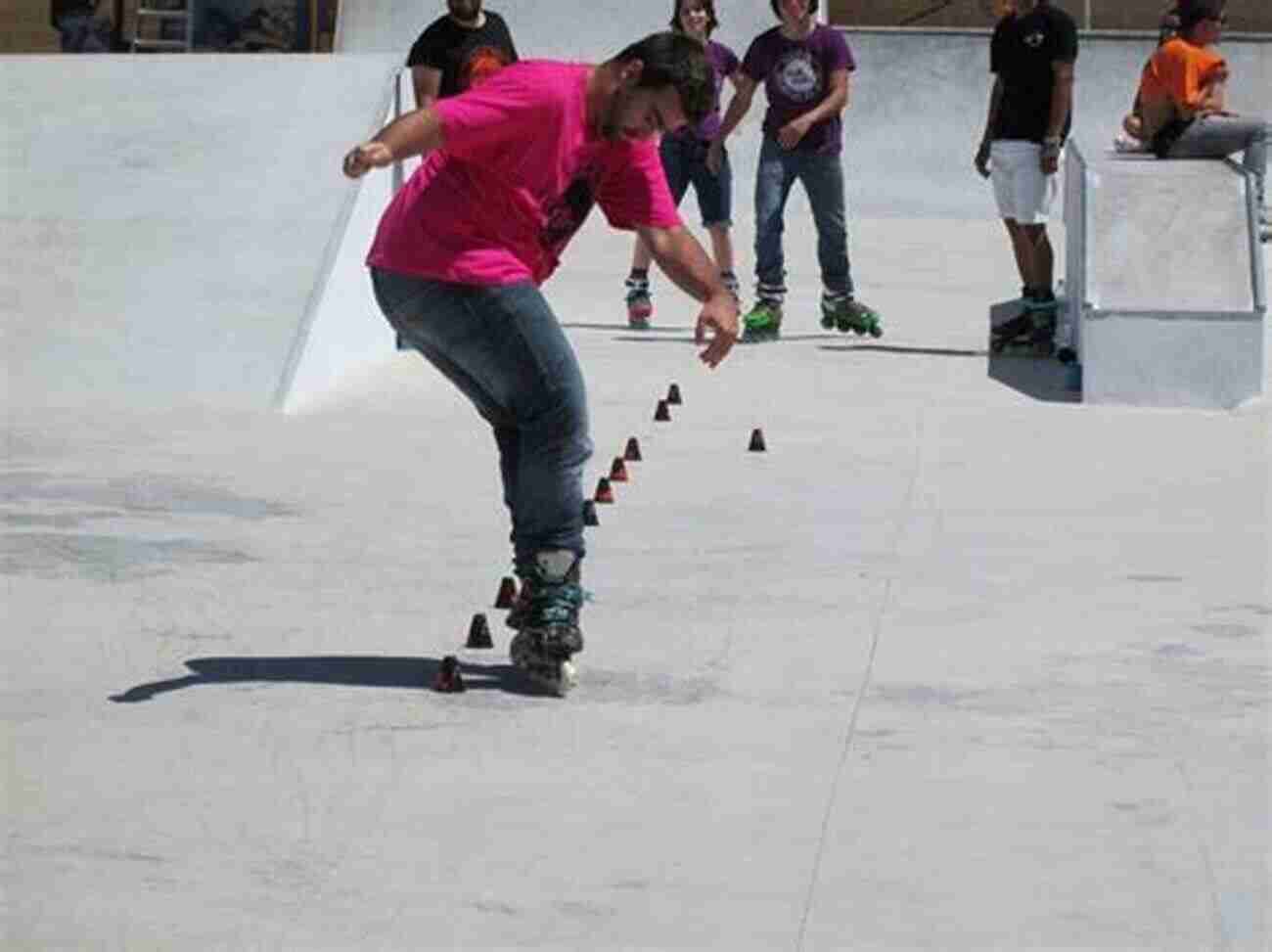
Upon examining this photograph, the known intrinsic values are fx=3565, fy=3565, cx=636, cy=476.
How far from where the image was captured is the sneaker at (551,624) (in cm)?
848

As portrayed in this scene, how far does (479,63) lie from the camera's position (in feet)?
48.4

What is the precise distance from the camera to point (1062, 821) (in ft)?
24.0

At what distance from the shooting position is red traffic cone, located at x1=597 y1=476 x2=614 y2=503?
38.0 feet

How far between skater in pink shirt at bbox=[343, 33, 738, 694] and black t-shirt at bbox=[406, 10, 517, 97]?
20.8 feet

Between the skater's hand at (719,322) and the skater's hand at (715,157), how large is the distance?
7633mm

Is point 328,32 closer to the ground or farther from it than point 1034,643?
closer to the ground

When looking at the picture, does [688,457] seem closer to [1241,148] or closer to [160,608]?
[160,608]

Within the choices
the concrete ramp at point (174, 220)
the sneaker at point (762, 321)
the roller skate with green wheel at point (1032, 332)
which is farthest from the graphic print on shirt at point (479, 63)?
the roller skate with green wheel at point (1032, 332)

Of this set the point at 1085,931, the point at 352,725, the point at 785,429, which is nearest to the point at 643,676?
the point at 352,725

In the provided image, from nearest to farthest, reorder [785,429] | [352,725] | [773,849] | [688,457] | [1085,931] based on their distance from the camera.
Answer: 1. [1085,931]
2. [773,849]
3. [352,725]
4. [688,457]
5. [785,429]

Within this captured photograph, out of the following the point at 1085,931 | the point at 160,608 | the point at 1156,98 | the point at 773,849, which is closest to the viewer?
the point at 1085,931

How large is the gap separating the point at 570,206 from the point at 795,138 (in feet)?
24.8

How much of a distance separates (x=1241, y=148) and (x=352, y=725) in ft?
35.1

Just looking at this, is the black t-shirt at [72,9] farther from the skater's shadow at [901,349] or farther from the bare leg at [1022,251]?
the bare leg at [1022,251]
